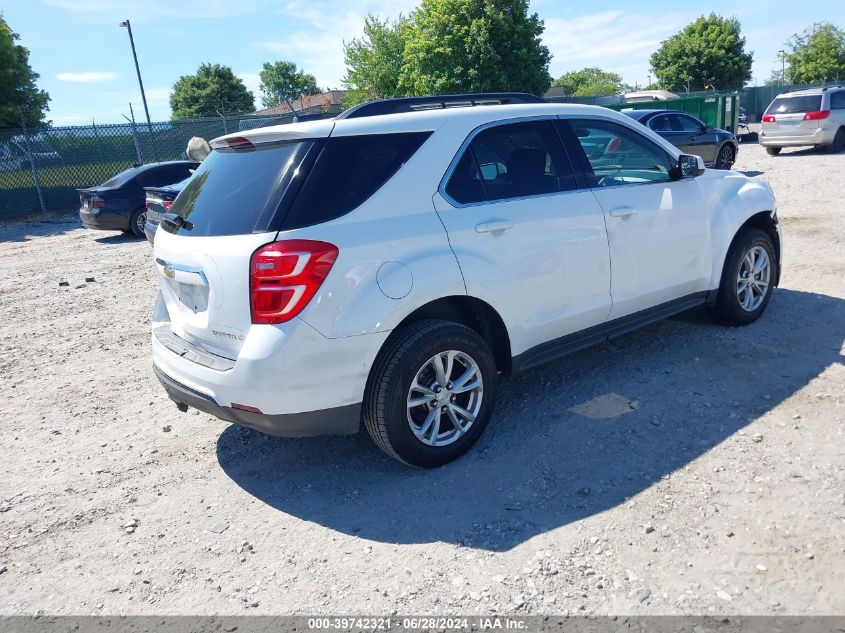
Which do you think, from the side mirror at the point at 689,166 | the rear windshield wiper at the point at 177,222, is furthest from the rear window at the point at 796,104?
the rear windshield wiper at the point at 177,222

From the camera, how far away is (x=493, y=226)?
3.73m

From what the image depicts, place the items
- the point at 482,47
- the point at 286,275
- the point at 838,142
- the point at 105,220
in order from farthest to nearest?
1. the point at 482,47
2. the point at 838,142
3. the point at 105,220
4. the point at 286,275

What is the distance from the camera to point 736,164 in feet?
60.2

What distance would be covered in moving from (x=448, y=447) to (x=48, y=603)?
197 centimetres

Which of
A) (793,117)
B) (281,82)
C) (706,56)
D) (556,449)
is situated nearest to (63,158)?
(556,449)

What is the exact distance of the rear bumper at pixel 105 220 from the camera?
13.0m

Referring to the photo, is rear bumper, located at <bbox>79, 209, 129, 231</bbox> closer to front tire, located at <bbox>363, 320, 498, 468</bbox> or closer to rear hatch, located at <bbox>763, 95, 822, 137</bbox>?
front tire, located at <bbox>363, 320, 498, 468</bbox>

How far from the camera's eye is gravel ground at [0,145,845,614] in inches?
110

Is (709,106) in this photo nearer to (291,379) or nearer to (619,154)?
(619,154)

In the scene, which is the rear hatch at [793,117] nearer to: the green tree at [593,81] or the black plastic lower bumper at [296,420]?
the black plastic lower bumper at [296,420]

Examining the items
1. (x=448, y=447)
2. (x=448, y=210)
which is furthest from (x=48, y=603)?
(x=448, y=210)

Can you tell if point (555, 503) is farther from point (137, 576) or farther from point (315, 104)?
point (315, 104)

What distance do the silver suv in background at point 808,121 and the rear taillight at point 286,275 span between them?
62.9 ft

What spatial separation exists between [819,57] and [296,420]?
71.8 meters
